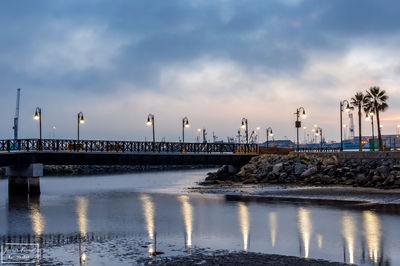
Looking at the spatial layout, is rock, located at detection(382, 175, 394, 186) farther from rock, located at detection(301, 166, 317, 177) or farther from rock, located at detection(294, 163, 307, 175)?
rock, located at detection(294, 163, 307, 175)

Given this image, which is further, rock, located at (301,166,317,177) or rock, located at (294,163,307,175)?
rock, located at (294,163,307,175)

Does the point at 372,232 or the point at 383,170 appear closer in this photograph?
the point at 372,232

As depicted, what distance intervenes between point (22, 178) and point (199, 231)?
107ft

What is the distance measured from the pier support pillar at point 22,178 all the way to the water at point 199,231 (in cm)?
1173

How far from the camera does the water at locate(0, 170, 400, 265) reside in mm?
20438

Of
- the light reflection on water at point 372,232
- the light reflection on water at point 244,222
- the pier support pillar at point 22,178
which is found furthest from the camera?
the pier support pillar at point 22,178

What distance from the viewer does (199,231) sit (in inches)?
1046

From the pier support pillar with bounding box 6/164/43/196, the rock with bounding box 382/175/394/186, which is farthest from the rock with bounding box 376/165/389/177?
the pier support pillar with bounding box 6/164/43/196

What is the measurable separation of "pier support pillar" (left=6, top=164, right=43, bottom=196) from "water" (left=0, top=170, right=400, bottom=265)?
11730mm

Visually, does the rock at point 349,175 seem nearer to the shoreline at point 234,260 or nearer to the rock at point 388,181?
the rock at point 388,181

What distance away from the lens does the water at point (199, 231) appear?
67.1 ft

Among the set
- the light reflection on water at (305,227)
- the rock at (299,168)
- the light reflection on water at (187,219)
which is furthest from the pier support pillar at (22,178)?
the rock at (299,168)

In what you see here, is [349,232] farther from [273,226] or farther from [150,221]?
[150,221]

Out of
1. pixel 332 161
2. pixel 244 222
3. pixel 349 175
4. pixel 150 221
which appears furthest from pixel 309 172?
pixel 150 221
